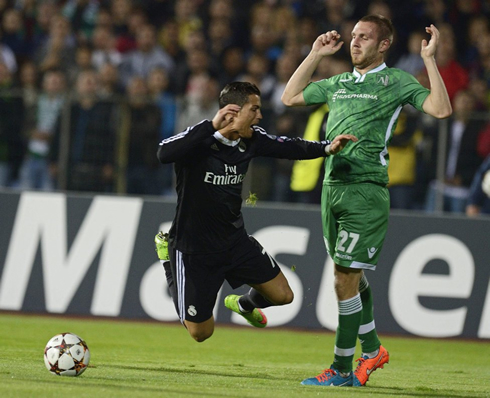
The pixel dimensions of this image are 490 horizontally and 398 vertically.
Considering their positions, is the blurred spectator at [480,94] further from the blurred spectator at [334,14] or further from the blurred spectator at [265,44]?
the blurred spectator at [265,44]

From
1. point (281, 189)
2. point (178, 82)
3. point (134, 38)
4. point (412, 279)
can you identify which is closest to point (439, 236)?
A: point (412, 279)

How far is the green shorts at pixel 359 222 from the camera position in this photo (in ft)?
22.7

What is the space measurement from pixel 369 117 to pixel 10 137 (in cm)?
721

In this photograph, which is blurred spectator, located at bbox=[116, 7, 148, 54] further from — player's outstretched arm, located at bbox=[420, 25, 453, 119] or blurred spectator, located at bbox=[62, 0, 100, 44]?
player's outstretched arm, located at bbox=[420, 25, 453, 119]

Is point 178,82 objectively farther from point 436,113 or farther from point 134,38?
point 436,113

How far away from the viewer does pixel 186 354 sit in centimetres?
884

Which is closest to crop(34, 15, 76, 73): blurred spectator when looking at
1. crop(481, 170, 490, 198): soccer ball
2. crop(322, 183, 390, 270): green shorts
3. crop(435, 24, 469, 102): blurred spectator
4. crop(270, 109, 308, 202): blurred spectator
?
crop(270, 109, 308, 202): blurred spectator

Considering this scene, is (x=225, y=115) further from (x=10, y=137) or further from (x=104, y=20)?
(x=104, y=20)

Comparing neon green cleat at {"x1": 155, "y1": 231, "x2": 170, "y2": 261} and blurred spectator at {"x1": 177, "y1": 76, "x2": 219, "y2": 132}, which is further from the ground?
blurred spectator at {"x1": 177, "y1": 76, "x2": 219, "y2": 132}

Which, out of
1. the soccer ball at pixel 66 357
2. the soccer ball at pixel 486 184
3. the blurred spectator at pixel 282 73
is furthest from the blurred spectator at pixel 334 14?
the soccer ball at pixel 66 357

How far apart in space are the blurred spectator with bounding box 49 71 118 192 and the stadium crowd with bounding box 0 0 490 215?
1 cm

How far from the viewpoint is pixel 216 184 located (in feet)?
23.3

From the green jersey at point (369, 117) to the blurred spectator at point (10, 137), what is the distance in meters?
6.85

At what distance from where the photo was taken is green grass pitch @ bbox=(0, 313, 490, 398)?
6211mm
